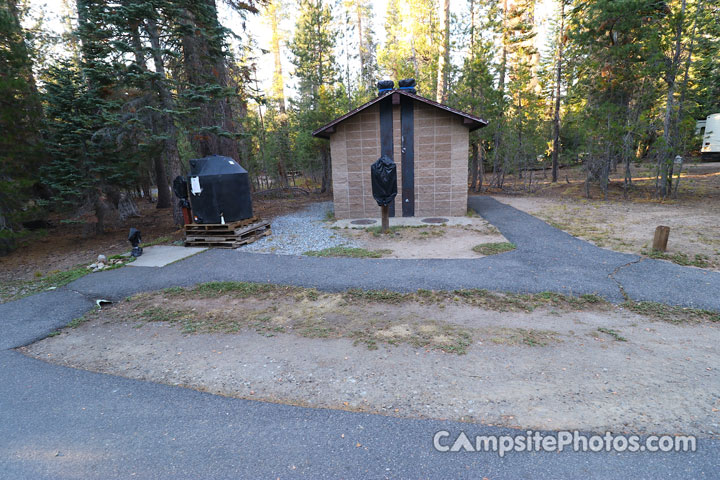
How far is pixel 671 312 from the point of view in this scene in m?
4.57

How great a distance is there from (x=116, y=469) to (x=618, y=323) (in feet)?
17.7

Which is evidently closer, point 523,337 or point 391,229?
point 523,337

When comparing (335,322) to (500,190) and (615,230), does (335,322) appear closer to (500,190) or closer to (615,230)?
(615,230)

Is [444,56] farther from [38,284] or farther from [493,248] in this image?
[38,284]

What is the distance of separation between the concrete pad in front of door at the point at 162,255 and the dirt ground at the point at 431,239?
13.4 feet

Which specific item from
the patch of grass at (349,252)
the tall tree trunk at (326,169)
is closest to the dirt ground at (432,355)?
the patch of grass at (349,252)

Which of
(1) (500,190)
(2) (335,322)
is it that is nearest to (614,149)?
(1) (500,190)

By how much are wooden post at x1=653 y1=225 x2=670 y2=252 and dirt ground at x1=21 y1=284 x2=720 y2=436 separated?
3142 mm

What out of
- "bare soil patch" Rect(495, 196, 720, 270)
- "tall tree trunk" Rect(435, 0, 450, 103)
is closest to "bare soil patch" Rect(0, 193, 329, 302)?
"tall tree trunk" Rect(435, 0, 450, 103)

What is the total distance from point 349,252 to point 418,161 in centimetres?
550

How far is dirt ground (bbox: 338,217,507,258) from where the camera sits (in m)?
7.62

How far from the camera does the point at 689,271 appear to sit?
583 cm

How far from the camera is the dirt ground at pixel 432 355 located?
283 cm

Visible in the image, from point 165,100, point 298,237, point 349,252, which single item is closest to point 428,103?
point 298,237
